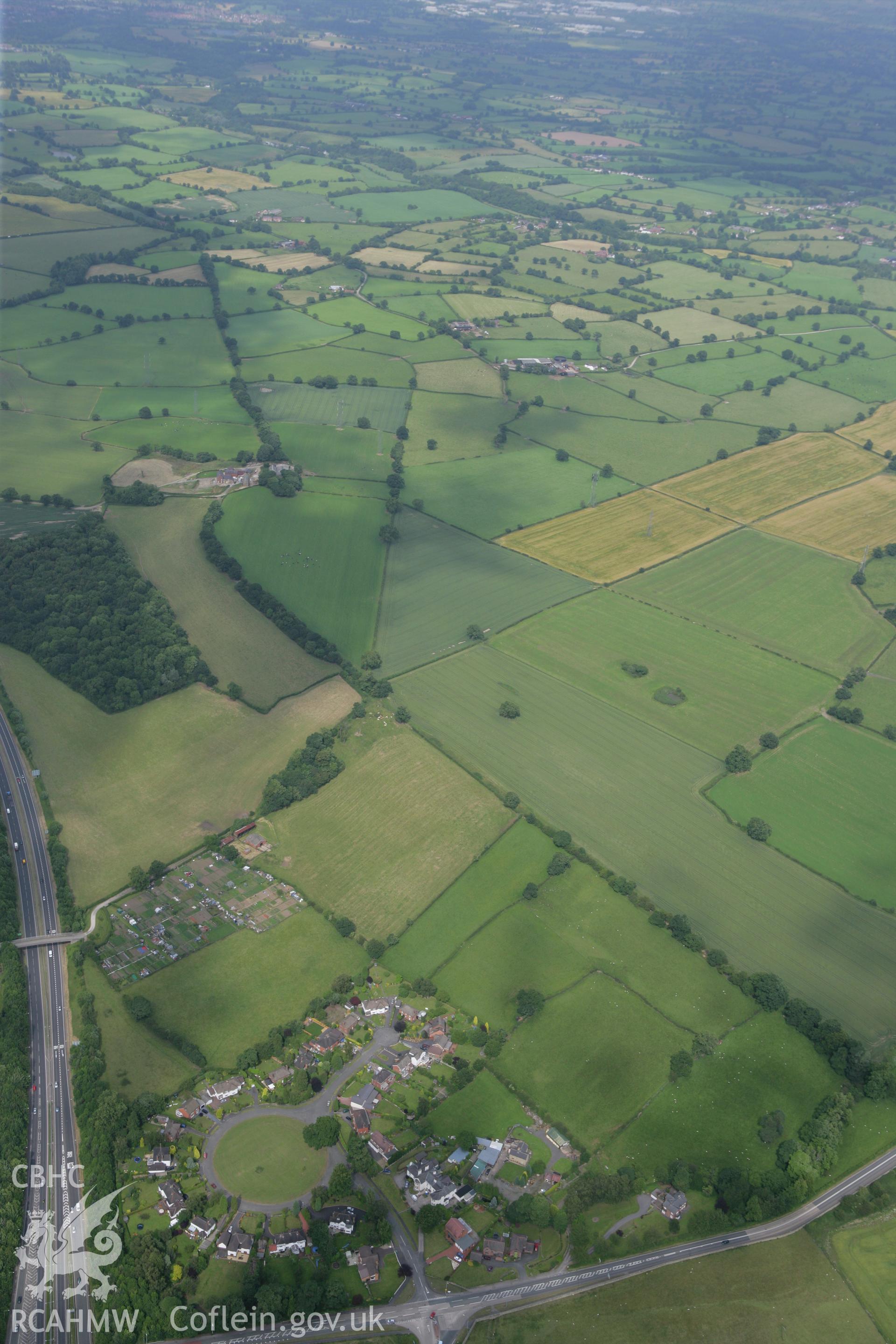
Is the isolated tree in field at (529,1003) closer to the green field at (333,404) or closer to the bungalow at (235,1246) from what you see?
the bungalow at (235,1246)

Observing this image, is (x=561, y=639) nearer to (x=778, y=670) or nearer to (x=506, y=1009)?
(x=778, y=670)

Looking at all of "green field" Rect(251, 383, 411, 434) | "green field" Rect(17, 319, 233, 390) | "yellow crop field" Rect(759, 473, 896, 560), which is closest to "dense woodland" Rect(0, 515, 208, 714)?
"green field" Rect(251, 383, 411, 434)

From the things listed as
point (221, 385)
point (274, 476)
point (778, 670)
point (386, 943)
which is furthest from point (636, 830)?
point (221, 385)

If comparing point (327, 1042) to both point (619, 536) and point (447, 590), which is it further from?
point (619, 536)

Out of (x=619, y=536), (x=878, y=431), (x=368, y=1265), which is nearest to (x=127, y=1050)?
(x=368, y=1265)

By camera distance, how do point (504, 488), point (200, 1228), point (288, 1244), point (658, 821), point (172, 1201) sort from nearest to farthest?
point (288, 1244) → point (200, 1228) → point (172, 1201) → point (658, 821) → point (504, 488)
